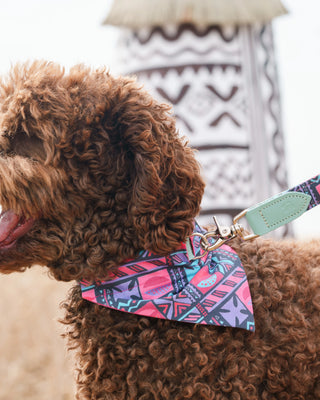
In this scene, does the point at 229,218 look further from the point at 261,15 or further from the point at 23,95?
the point at 23,95

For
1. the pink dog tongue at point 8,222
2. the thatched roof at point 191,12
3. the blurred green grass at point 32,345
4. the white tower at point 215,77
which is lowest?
the blurred green grass at point 32,345

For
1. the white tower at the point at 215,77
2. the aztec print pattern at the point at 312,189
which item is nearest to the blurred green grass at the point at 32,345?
the white tower at the point at 215,77

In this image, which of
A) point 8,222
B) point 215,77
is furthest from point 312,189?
point 215,77

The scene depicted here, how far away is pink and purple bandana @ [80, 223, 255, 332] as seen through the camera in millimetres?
2148

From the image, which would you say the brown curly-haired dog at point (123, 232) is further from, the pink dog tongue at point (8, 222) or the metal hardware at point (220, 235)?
the metal hardware at point (220, 235)

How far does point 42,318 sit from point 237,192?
2857 millimetres

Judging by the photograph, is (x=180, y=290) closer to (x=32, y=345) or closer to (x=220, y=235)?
(x=220, y=235)

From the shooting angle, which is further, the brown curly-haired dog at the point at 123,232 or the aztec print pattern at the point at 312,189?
the aztec print pattern at the point at 312,189

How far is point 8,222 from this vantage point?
2.20 m

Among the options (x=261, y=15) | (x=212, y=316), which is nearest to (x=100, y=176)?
(x=212, y=316)

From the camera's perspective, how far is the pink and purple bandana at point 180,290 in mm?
2148

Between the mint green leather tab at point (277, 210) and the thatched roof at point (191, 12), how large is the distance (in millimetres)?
3749

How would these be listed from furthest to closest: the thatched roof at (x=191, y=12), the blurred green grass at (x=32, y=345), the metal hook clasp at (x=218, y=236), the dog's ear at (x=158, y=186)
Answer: the thatched roof at (x=191, y=12)
the blurred green grass at (x=32, y=345)
the metal hook clasp at (x=218, y=236)
the dog's ear at (x=158, y=186)

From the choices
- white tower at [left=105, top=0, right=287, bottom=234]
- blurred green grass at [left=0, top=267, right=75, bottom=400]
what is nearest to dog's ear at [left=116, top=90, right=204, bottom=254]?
blurred green grass at [left=0, top=267, right=75, bottom=400]
